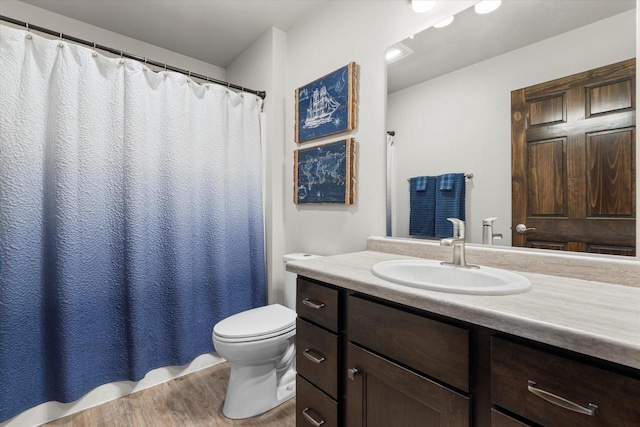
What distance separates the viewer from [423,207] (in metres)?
1.40

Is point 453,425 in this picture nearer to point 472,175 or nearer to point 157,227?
point 472,175

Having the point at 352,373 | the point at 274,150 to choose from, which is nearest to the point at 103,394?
the point at 352,373

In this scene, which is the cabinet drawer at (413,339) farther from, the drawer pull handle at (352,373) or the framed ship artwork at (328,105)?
the framed ship artwork at (328,105)

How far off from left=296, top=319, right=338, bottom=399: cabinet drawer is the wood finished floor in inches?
23.0

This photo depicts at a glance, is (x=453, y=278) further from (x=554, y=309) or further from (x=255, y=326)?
(x=255, y=326)

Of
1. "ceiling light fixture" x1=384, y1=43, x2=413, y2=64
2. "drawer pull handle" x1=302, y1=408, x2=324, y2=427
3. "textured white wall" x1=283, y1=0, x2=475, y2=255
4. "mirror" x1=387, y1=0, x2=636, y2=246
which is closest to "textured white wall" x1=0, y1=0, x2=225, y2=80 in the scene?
"textured white wall" x1=283, y1=0, x2=475, y2=255

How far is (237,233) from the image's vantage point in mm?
2055

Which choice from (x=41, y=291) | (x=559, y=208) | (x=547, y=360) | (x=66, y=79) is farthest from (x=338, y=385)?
(x=66, y=79)

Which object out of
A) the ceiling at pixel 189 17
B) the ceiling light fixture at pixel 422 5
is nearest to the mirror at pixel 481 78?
the ceiling light fixture at pixel 422 5

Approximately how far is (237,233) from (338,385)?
1322 mm

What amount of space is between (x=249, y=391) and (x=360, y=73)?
1853 millimetres

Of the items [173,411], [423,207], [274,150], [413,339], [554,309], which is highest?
[274,150]

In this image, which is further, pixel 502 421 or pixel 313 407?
pixel 313 407

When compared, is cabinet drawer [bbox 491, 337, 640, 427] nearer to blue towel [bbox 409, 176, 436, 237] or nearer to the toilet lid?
blue towel [bbox 409, 176, 436, 237]
